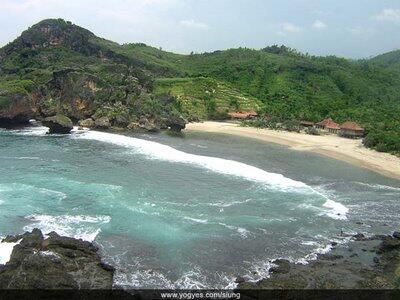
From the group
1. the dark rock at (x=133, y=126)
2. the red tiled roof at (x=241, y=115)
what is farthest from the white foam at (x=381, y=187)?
the red tiled roof at (x=241, y=115)

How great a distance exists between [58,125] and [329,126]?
47231mm

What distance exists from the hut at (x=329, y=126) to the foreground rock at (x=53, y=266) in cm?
6359

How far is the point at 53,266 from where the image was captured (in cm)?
2539

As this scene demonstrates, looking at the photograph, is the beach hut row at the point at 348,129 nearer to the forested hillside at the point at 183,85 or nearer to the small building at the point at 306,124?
the forested hillside at the point at 183,85

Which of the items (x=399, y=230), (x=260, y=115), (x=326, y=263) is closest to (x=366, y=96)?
(x=260, y=115)

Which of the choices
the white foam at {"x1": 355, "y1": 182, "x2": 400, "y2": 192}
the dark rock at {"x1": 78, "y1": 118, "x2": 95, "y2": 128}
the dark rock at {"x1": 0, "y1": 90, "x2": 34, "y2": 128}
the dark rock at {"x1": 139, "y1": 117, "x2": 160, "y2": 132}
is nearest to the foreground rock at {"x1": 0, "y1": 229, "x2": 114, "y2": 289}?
the white foam at {"x1": 355, "y1": 182, "x2": 400, "y2": 192}

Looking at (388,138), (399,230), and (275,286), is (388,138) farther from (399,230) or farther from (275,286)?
(275,286)

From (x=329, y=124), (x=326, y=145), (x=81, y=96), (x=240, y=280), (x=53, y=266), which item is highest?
(x=329, y=124)

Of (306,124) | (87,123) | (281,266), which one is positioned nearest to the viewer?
(281,266)

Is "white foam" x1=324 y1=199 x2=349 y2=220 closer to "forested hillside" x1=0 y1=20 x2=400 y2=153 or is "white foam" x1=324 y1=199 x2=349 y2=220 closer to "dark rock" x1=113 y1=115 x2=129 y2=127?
"forested hillside" x1=0 y1=20 x2=400 y2=153

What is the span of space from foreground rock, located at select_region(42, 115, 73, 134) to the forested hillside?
9.01 metres

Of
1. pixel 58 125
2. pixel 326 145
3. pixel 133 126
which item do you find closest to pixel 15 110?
pixel 58 125

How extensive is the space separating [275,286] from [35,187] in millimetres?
25999

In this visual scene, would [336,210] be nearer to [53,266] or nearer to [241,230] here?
[241,230]
